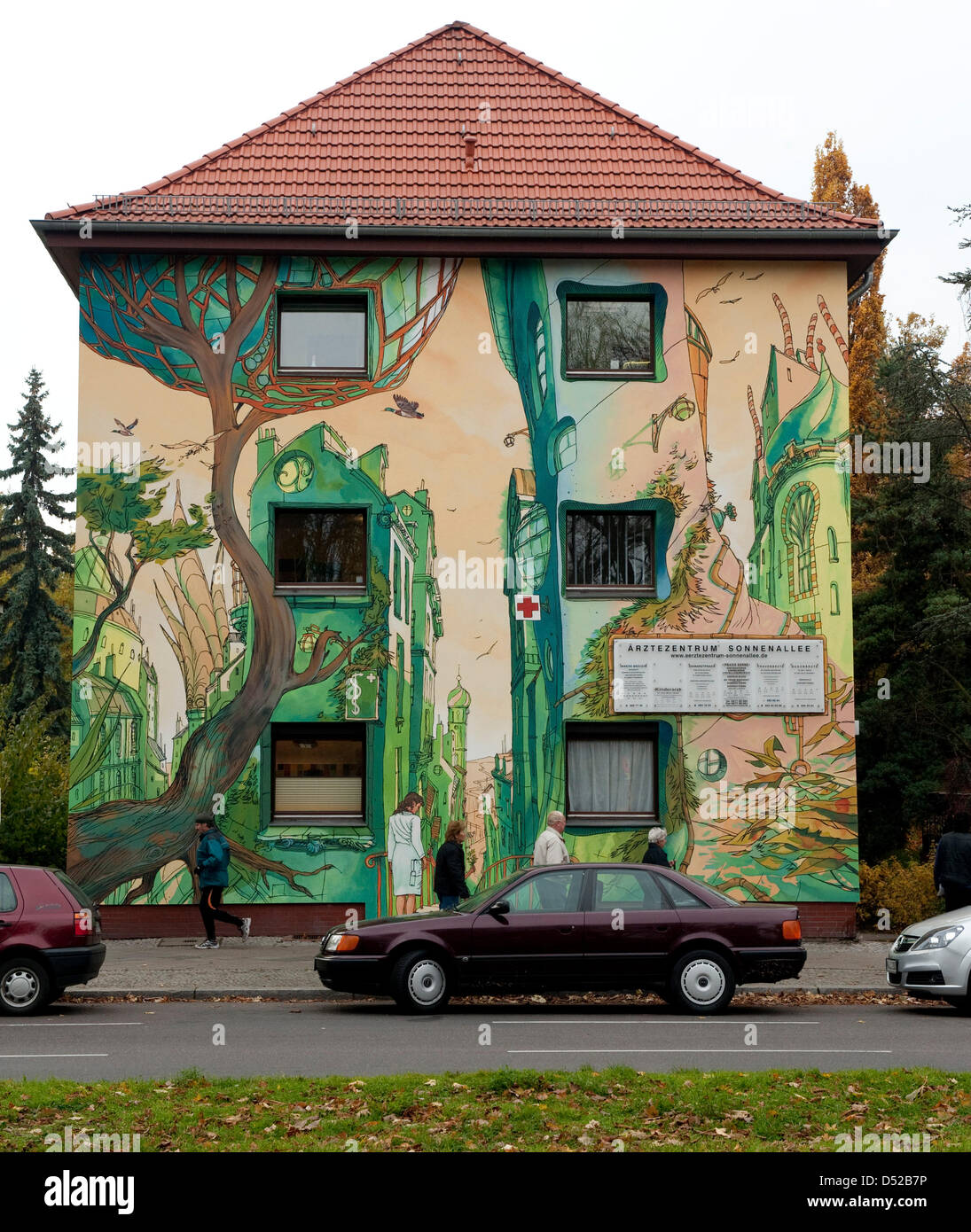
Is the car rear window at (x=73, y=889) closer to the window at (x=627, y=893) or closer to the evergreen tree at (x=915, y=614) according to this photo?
the window at (x=627, y=893)

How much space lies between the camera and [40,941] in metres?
13.3

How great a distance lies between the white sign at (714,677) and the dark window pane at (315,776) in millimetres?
3825

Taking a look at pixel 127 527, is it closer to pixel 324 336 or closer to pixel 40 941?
pixel 324 336

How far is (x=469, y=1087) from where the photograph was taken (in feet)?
27.1

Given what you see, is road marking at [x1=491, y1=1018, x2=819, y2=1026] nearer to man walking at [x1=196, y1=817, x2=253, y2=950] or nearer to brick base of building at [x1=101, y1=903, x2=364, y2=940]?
man walking at [x1=196, y1=817, x2=253, y2=950]

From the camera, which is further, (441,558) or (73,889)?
(441,558)

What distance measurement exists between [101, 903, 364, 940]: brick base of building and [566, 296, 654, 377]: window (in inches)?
327

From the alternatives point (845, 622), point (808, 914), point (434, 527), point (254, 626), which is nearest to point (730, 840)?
point (808, 914)

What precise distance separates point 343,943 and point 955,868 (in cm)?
708

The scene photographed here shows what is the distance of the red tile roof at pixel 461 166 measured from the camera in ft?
67.0

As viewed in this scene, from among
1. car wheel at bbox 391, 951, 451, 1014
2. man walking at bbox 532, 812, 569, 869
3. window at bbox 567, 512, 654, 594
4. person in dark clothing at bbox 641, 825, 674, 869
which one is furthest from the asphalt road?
window at bbox 567, 512, 654, 594

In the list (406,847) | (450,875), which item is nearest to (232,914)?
(406,847)

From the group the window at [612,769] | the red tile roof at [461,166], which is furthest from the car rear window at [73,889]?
the red tile roof at [461,166]

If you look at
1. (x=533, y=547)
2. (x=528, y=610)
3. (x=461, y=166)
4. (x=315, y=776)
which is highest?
(x=461, y=166)
